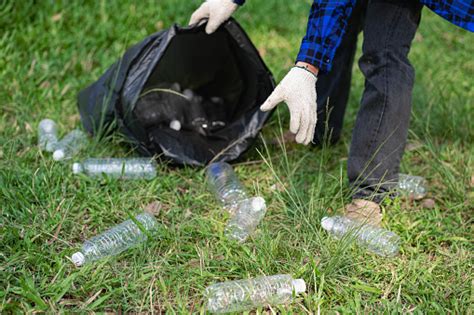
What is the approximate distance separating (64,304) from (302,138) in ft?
3.29

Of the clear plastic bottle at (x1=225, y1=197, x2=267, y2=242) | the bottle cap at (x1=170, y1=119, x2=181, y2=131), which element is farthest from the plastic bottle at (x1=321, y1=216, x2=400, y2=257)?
the bottle cap at (x1=170, y1=119, x2=181, y2=131)

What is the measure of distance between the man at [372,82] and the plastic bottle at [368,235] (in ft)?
0.22

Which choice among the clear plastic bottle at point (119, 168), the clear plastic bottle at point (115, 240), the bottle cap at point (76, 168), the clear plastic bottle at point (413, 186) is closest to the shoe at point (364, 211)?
the clear plastic bottle at point (413, 186)

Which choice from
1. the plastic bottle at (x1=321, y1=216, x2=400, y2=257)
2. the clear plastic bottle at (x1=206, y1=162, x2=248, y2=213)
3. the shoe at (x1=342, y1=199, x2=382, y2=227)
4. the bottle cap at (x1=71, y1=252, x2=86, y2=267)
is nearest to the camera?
the bottle cap at (x1=71, y1=252, x2=86, y2=267)

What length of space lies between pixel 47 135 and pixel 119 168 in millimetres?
460

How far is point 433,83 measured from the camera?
3.71m

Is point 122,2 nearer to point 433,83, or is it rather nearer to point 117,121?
point 117,121

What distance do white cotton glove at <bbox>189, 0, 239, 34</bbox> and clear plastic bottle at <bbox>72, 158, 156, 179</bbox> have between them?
0.66 meters

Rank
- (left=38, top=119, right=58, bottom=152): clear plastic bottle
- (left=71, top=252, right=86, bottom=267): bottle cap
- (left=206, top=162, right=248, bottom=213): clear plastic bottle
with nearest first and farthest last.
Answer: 1. (left=71, top=252, right=86, bottom=267): bottle cap
2. (left=206, top=162, right=248, bottom=213): clear plastic bottle
3. (left=38, top=119, right=58, bottom=152): clear plastic bottle

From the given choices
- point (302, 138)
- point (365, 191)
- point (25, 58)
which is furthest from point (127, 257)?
point (25, 58)

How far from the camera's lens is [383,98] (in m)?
2.26

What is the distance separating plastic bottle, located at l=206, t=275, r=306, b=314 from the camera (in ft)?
6.12

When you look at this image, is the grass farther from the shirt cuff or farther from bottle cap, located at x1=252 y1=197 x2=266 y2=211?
the shirt cuff

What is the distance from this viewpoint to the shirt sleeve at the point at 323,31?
7.11ft
